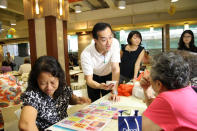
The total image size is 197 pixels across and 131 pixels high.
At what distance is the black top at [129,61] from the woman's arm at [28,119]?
6.66 feet

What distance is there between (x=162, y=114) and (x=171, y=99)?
0.09 metres

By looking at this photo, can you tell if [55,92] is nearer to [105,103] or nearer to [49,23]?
[105,103]

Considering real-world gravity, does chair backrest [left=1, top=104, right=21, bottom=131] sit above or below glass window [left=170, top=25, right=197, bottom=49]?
below

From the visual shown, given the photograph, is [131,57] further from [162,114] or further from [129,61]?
[162,114]

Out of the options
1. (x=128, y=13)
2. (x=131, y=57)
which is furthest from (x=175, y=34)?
(x=131, y=57)

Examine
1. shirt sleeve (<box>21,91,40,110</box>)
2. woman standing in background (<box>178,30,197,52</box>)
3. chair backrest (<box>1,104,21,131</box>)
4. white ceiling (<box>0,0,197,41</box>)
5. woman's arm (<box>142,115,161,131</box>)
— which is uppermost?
white ceiling (<box>0,0,197,41</box>)

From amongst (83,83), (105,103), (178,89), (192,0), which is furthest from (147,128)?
(192,0)

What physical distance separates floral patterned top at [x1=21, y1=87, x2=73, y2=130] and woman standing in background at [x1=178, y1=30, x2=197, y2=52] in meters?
2.96

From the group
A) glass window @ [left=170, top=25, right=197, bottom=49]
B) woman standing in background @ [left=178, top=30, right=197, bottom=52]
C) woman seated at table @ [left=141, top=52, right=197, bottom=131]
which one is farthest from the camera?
glass window @ [left=170, top=25, right=197, bottom=49]

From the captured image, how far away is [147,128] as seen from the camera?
861 millimetres

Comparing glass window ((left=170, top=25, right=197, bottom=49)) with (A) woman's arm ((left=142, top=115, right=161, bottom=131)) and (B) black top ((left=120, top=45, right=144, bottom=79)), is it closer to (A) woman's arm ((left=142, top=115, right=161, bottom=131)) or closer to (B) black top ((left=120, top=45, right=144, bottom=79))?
(B) black top ((left=120, top=45, right=144, bottom=79))

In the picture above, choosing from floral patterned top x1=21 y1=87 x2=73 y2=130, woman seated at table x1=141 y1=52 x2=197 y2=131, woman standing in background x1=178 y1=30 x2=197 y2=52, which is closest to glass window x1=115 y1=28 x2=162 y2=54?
woman standing in background x1=178 y1=30 x2=197 y2=52

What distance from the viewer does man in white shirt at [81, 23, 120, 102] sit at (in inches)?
75.0

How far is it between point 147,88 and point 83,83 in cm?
367
